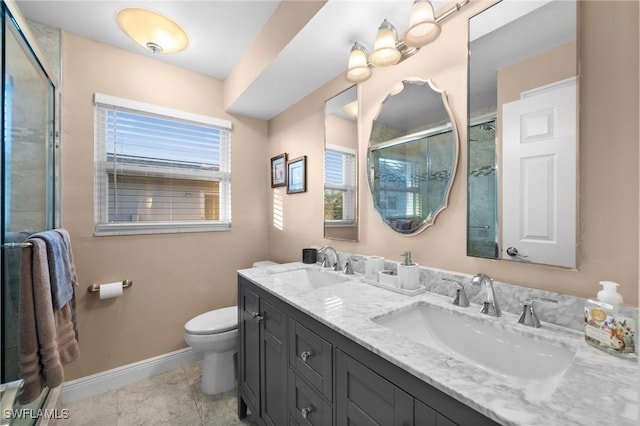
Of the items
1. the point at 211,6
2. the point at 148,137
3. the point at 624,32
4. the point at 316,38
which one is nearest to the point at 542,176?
the point at 624,32

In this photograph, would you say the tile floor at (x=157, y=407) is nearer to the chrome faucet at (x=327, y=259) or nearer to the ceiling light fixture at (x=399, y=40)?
the chrome faucet at (x=327, y=259)

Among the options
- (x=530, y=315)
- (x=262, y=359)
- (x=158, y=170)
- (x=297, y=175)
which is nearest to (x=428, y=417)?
(x=530, y=315)

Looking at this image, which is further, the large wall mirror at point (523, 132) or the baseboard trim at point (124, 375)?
the baseboard trim at point (124, 375)

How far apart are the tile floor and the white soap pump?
1794 millimetres

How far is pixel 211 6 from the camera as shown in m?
1.54

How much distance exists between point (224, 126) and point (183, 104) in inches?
13.8

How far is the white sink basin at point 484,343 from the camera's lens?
0.74 meters

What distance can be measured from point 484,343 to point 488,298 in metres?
0.16

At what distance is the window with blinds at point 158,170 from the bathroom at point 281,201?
0.23 feet

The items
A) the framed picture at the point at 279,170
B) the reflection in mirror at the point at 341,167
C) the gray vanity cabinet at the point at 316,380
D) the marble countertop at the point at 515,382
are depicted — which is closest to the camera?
the marble countertop at the point at 515,382

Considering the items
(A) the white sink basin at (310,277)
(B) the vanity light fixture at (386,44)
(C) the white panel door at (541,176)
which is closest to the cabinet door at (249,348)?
(A) the white sink basin at (310,277)

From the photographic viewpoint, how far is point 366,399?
76cm

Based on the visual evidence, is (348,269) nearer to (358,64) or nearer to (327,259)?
(327,259)

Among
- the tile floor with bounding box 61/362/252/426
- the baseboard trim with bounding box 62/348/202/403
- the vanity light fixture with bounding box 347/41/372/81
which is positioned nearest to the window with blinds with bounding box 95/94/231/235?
the baseboard trim with bounding box 62/348/202/403
